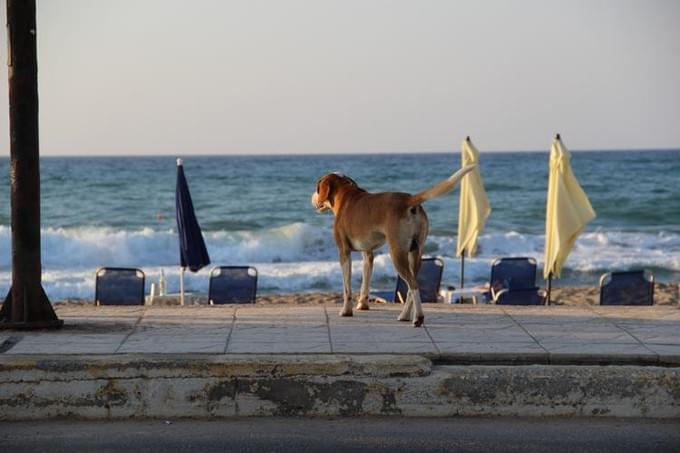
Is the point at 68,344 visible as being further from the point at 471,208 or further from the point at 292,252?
the point at 292,252

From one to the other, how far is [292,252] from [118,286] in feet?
57.2

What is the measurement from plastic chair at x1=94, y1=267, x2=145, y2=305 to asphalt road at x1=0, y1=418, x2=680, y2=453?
24.0 ft

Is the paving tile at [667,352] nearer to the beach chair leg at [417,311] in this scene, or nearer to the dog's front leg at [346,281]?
the beach chair leg at [417,311]

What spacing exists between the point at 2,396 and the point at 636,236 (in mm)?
30486

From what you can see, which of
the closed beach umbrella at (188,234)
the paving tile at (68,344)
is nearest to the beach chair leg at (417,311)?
the paving tile at (68,344)

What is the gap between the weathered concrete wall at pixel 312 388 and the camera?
7.33m

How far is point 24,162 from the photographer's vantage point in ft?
28.8

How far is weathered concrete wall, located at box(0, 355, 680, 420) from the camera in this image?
24.0ft

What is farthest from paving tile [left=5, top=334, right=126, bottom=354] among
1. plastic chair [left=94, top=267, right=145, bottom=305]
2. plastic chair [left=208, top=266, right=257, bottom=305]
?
plastic chair [left=208, top=266, right=257, bottom=305]

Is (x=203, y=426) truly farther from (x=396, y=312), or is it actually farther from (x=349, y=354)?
(x=396, y=312)

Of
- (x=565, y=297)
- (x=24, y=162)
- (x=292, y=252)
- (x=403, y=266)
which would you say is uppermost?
(x=24, y=162)

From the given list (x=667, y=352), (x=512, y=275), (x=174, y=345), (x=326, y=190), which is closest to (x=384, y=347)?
(x=174, y=345)

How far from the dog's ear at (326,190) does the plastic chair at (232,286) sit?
4944mm

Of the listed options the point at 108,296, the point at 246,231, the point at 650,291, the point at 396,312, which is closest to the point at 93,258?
the point at 246,231
